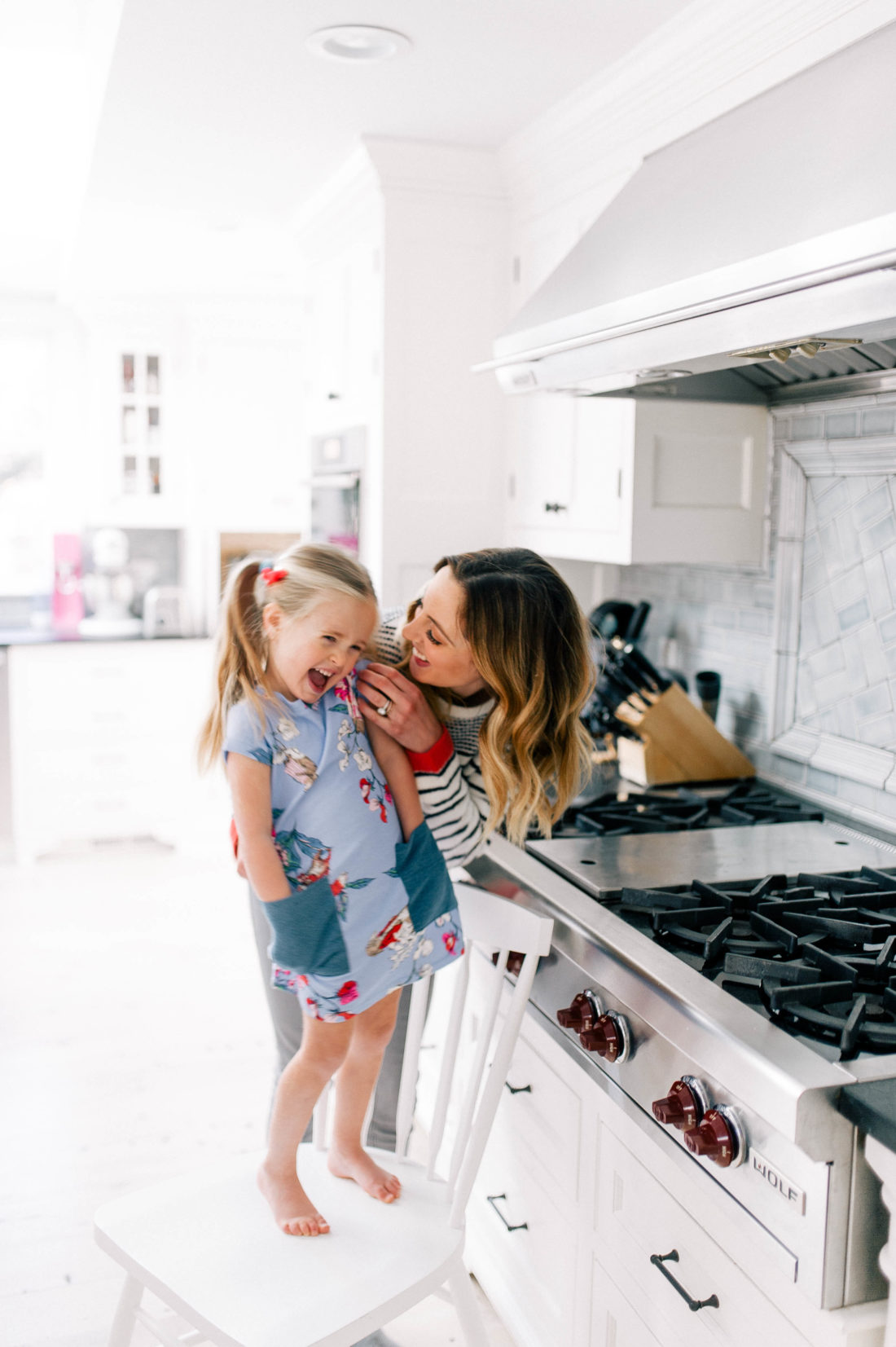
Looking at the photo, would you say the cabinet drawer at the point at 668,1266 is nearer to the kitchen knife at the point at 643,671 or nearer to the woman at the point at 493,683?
the woman at the point at 493,683

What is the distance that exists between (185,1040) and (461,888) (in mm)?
1735

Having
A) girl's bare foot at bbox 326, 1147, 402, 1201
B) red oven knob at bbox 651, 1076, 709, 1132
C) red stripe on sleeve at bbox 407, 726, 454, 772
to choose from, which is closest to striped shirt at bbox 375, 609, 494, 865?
red stripe on sleeve at bbox 407, 726, 454, 772

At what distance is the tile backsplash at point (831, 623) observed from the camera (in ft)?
6.29

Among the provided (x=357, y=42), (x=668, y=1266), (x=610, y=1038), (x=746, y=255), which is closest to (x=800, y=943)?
(x=610, y=1038)

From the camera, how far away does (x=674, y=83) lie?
1976 millimetres

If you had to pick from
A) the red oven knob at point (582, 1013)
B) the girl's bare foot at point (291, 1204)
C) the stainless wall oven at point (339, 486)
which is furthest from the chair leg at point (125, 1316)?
the stainless wall oven at point (339, 486)

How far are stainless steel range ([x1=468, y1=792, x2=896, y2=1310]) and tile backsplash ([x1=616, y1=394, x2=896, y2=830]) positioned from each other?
19cm

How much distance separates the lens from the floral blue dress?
4.99 ft

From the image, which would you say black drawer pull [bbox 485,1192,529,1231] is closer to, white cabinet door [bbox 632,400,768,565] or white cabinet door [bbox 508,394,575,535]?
white cabinet door [bbox 632,400,768,565]

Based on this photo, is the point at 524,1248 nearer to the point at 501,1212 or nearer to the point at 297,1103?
the point at 501,1212

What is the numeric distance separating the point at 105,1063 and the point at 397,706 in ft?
6.16

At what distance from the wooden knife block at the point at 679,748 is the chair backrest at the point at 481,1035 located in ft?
2.11

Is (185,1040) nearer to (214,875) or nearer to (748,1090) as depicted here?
(214,875)

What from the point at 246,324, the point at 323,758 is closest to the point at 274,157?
the point at 323,758
